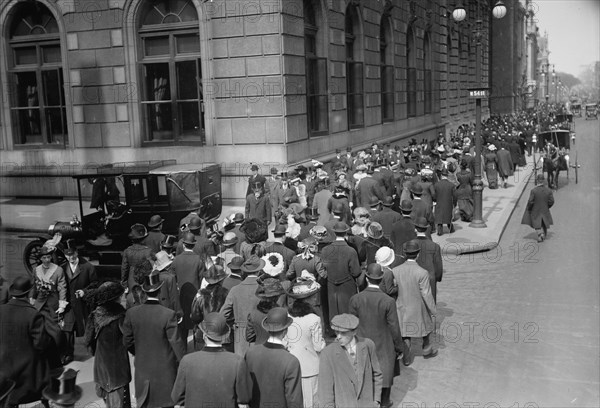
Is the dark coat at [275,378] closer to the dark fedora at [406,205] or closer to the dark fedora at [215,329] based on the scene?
the dark fedora at [215,329]

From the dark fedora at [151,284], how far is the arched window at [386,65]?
25.7 meters

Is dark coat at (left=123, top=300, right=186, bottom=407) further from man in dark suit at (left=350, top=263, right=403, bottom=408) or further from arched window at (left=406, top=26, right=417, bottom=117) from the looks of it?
arched window at (left=406, top=26, right=417, bottom=117)

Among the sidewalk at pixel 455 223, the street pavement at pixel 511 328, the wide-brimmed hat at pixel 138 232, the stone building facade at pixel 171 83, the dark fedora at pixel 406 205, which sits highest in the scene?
the stone building facade at pixel 171 83

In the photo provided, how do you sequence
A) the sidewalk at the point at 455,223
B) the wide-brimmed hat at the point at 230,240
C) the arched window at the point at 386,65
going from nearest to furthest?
the wide-brimmed hat at the point at 230,240, the sidewalk at the point at 455,223, the arched window at the point at 386,65

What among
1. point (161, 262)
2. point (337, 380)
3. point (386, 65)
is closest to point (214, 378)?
point (337, 380)

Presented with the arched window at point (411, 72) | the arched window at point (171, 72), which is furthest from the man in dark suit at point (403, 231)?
the arched window at point (411, 72)

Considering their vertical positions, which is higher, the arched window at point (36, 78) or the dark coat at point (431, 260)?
the arched window at point (36, 78)

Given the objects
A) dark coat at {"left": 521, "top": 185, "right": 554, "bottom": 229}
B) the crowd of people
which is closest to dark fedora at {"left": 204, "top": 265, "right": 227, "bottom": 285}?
the crowd of people

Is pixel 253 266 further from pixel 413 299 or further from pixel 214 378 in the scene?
pixel 413 299

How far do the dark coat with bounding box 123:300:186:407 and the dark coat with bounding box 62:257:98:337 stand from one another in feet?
9.06

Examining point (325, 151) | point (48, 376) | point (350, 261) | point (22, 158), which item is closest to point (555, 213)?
point (325, 151)

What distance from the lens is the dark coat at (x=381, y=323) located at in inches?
279

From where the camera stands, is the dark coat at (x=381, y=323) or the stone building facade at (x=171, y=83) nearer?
the dark coat at (x=381, y=323)

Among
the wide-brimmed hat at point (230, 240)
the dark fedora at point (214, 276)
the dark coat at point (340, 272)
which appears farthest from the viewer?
the wide-brimmed hat at point (230, 240)
